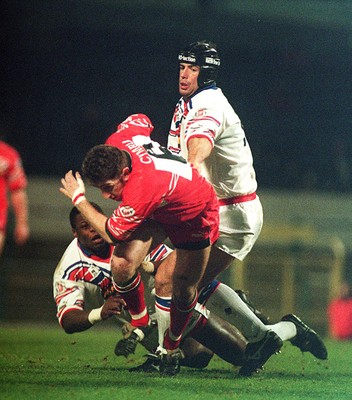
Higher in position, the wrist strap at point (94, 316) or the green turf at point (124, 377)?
the wrist strap at point (94, 316)

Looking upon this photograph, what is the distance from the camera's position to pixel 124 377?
176 inches

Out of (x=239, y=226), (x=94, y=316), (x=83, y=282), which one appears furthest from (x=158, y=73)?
(x=94, y=316)

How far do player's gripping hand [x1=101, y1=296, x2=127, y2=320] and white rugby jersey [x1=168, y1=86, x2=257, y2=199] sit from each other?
2.38ft

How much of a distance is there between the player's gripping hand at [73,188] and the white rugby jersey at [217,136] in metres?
0.49

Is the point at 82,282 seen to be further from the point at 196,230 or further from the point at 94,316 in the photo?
the point at 196,230

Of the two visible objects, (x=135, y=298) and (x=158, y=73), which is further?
(x=158, y=73)

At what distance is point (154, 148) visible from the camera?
14.3ft

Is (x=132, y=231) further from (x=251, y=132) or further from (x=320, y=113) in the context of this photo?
(x=320, y=113)

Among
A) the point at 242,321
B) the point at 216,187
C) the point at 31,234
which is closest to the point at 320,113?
the point at 216,187

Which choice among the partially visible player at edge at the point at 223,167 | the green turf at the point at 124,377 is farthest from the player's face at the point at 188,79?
the green turf at the point at 124,377

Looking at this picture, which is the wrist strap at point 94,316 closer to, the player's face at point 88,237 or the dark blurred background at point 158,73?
the player's face at point 88,237

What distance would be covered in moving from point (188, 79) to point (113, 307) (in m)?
1.20

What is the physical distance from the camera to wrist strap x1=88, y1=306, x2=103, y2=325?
4.57 meters

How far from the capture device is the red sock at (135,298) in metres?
4.46
